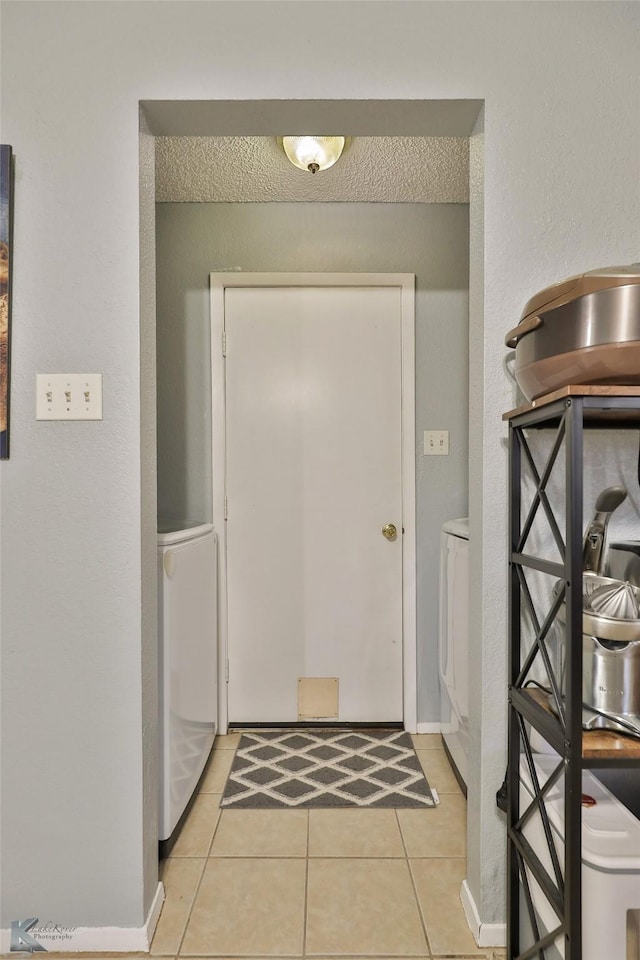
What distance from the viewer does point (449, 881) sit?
1.70 meters

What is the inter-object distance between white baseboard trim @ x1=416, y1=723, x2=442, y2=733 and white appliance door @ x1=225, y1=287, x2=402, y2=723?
0.36 feet

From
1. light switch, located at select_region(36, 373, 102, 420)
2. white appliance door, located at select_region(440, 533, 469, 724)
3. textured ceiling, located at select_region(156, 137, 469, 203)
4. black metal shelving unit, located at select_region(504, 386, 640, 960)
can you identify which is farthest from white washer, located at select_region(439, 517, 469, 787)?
textured ceiling, located at select_region(156, 137, 469, 203)

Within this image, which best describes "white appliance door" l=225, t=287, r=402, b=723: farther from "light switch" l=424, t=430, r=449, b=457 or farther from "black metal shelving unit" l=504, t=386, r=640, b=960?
"black metal shelving unit" l=504, t=386, r=640, b=960

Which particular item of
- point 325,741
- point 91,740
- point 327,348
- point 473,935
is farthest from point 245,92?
point 325,741

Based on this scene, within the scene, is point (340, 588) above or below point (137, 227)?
below

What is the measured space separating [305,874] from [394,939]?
0.34 m

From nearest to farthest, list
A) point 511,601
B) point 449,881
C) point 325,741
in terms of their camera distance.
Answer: point 511,601 → point 449,881 → point 325,741

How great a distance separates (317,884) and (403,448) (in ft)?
5.37

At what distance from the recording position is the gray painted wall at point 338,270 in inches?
105

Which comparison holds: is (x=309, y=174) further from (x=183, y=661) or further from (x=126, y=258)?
(x=183, y=661)

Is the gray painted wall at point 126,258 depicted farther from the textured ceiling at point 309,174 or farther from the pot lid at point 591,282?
the textured ceiling at point 309,174

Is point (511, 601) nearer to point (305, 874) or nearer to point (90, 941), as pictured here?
point (305, 874)

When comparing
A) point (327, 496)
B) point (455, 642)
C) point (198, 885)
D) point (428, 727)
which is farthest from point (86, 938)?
point (327, 496)

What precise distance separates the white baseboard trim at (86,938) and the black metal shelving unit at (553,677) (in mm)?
862
